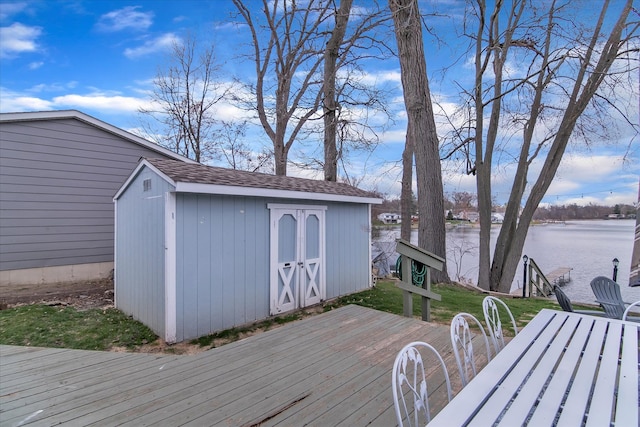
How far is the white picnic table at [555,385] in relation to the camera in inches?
47.9

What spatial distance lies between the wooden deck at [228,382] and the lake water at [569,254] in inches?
312

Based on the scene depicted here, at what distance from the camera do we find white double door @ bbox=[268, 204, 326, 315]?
5.18 m

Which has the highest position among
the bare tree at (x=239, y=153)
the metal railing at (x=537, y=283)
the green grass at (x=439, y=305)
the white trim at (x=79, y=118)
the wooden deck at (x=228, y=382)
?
the bare tree at (x=239, y=153)

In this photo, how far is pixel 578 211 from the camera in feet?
48.7

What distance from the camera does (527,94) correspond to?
30.0 feet

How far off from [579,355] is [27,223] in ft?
31.8

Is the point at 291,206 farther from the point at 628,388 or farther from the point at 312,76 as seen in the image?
the point at 312,76

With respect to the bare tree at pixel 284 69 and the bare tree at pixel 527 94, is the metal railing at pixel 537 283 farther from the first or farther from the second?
the bare tree at pixel 284 69

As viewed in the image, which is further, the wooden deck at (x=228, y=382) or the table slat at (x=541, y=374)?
the wooden deck at (x=228, y=382)

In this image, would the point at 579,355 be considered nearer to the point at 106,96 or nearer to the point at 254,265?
the point at 254,265

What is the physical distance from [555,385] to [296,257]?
4.26m

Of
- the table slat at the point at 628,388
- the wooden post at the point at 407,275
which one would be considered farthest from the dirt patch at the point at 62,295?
the table slat at the point at 628,388

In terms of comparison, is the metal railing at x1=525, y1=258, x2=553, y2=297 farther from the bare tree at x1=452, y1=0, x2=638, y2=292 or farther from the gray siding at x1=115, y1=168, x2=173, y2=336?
the gray siding at x1=115, y1=168, x2=173, y2=336

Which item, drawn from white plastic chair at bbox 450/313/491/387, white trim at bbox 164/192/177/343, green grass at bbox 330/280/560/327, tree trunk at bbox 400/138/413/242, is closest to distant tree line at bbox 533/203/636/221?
tree trunk at bbox 400/138/413/242
